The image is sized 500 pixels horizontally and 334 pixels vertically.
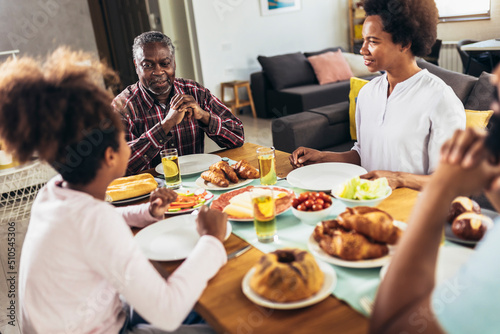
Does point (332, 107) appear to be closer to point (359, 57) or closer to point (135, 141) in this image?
point (135, 141)

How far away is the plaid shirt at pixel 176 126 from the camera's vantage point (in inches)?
82.7

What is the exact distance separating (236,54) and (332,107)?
3.29 metres

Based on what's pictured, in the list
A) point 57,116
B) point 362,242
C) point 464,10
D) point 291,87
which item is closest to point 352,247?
point 362,242

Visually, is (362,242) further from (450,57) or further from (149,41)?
(450,57)

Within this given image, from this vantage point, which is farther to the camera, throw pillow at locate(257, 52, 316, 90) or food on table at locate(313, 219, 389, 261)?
throw pillow at locate(257, 52, 316, 90)

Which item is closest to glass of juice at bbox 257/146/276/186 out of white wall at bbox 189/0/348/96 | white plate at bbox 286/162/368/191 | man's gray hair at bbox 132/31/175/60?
white plate at bbox 286/162/368/191

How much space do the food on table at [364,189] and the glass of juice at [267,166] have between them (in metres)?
0.32

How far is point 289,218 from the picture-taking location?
128 centimetres

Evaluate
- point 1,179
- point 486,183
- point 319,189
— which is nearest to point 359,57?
point 1,179

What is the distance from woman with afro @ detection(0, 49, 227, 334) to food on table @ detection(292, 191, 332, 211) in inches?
11.2

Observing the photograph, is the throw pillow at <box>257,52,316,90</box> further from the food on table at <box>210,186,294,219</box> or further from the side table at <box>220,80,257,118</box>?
the food on table at <box>210,186,294,219</box>

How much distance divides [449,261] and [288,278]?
0.36m

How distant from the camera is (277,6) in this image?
258 inches

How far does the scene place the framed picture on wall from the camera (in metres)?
6.44
